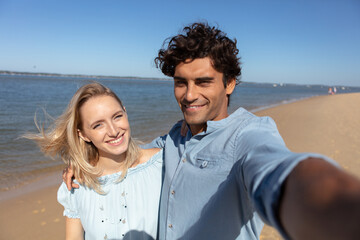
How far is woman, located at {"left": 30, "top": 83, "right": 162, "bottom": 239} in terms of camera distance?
1965mm

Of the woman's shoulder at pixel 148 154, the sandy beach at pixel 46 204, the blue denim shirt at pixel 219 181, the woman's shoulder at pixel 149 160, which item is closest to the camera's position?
the blue denim shirt at pixel 219 181

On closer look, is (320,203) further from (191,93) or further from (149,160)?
(149,160)

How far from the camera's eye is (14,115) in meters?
12.0

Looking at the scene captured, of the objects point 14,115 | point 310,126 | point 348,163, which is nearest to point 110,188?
point 348,163

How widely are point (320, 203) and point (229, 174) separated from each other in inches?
30.1

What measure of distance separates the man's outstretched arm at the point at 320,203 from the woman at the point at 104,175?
1.61 meters

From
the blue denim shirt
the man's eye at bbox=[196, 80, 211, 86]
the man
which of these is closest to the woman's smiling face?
the man

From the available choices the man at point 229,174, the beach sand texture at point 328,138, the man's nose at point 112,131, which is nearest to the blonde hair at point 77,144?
the man's nose at point 112,131

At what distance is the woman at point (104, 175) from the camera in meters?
1.96

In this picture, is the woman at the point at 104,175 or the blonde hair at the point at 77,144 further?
the blonde hair at the point at 77,144

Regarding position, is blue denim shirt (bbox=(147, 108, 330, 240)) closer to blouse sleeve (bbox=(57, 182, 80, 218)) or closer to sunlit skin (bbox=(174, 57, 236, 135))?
sunlit skin (bbox=(174, 57, 236, 135))

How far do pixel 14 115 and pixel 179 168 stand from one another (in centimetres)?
1400

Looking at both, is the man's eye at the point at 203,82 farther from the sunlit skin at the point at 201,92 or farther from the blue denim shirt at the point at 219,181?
the blue denim shirt at the point at 219,181

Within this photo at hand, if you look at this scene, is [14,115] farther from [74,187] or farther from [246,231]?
[246,231]
